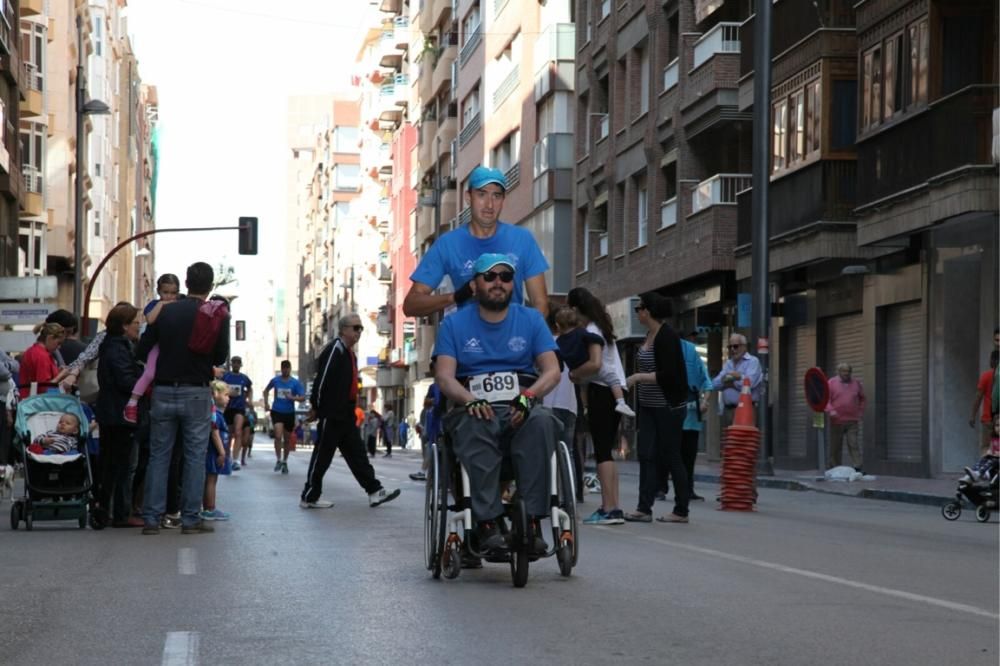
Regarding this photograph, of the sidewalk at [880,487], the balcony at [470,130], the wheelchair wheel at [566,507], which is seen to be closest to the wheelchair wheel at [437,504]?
the wheelchair wheel at [566,507]

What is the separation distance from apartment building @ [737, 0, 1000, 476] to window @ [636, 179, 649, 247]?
9.12 m

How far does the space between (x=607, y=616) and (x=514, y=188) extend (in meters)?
53.2

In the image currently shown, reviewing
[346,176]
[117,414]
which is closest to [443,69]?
[117,414]

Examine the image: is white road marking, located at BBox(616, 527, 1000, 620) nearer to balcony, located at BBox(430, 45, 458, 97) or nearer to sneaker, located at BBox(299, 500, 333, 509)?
sneaker, located at BBox(299, 500, 333, 509)

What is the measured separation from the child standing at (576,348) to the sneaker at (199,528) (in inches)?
114

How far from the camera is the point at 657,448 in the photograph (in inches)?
632

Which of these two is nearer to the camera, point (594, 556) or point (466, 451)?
point (466, 451)

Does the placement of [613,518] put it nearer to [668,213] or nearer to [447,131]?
[668,213]

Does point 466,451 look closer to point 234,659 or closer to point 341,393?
point 234,659

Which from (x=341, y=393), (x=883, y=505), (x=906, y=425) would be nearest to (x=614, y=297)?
(x=906, y=425)

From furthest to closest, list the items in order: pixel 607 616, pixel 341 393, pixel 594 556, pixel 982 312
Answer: pixel 982 312 < pixel 341 393 < pixel 594 556 < pixel 607 616

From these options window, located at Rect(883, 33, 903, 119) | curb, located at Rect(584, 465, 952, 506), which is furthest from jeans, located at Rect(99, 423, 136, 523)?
window, located at Rect(883, 33, 903, 119)

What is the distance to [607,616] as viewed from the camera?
8555 mm

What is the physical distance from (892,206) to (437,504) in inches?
794
